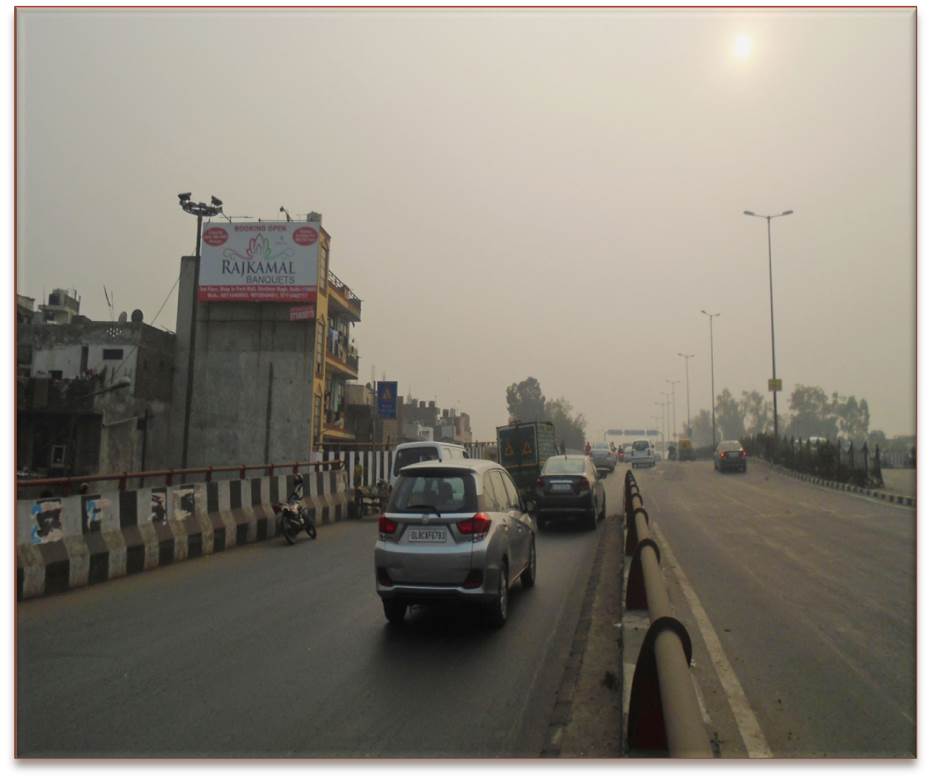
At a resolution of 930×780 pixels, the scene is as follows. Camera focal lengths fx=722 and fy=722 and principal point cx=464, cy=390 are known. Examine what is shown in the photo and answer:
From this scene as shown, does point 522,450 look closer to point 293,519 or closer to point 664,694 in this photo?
point 293,519

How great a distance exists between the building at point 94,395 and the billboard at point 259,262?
3.94 meters

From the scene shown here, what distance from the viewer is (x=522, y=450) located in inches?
1033

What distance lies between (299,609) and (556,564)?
488 centimetres

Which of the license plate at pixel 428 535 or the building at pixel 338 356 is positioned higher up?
the building at pixel 338 356

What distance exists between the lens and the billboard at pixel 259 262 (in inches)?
1464

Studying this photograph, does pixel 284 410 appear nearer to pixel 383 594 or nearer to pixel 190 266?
pixel 190 266

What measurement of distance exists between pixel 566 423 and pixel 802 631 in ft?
476

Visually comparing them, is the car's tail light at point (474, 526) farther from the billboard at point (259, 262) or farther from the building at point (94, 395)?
the billboard at point (259, 262)

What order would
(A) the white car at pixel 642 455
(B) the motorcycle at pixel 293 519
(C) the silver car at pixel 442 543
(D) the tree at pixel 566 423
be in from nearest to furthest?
(C) the silver car at pixel 442 543 → (B) the motorcycle at pixel 293 519 → (A) the white car at pixel 642 455 → (D) the tree at pixel 566 423

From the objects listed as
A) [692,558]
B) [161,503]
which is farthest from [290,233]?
[692,558]

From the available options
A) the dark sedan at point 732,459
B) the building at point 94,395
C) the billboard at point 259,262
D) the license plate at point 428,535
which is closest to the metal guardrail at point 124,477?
the license plate at point 428,535

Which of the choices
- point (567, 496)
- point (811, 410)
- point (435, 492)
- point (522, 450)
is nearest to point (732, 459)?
point (522, 450)

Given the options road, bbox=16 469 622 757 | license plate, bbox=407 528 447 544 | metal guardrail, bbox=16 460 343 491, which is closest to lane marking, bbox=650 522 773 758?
road, bbox=16 469 622 757

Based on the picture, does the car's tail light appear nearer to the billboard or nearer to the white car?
the billboard
